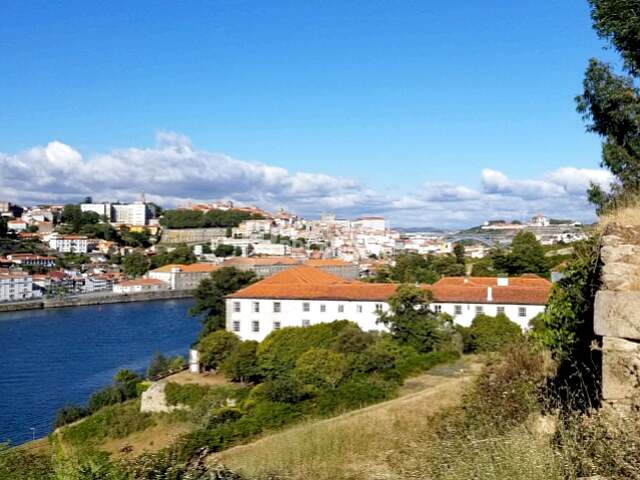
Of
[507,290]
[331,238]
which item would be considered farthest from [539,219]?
[507,290]

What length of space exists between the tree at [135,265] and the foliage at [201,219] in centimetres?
4514

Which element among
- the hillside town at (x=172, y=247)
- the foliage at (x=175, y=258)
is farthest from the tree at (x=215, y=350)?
the foliage at (x=175, y=258)

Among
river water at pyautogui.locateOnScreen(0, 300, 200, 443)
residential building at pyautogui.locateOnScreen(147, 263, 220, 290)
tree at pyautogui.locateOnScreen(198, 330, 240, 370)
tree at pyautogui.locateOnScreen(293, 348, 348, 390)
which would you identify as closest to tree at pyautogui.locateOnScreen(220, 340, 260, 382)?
tree at pyautogui.locateOnScreen(198, 330, 240, 370)

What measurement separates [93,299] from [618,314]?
70513 mm

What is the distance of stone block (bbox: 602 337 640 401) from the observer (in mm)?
3215

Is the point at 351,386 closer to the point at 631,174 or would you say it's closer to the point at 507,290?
the point at 631,174

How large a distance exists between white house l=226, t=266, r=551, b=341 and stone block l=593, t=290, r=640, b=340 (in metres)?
21.2

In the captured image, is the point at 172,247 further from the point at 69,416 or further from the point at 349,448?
the point at 349,448

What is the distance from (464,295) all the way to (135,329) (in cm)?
2996

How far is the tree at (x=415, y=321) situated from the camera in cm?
2164

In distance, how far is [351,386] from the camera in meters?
12.4

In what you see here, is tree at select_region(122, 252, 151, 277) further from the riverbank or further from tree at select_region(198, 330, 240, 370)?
tree at select_region(198, 330, 240, 370)

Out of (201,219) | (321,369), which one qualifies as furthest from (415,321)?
(201,219)

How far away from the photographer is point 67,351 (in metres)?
36.8
